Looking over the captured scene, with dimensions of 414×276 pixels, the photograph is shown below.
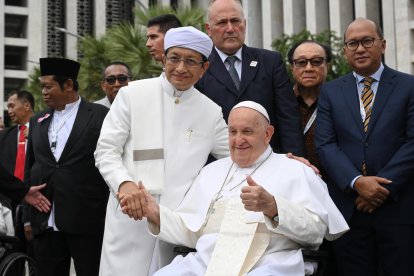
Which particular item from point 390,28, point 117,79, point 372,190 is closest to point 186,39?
point 372,190

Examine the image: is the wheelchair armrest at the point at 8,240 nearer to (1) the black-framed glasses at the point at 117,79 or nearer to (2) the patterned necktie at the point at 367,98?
(1) the black-framed glasses at the point at 117,79

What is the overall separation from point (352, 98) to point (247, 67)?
0.92 metres

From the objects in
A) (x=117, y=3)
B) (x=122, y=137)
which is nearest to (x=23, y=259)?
(x=122, y=137)

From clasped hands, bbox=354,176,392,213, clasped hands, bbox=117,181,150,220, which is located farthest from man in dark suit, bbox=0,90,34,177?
clasped hands, bbox=354,176,392,213

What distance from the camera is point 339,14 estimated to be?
122 ft

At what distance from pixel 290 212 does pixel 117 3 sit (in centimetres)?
5070

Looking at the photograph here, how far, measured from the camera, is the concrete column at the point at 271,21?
4134 cm

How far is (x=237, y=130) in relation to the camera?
215 inches

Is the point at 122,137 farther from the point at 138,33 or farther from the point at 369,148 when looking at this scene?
the point at 138,33

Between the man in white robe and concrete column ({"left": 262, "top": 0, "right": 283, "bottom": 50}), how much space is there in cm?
3601

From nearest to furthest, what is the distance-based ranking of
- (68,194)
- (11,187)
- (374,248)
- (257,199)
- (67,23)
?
(257,199) < (374,248) < (11,187) < (68,194) < (67,23)

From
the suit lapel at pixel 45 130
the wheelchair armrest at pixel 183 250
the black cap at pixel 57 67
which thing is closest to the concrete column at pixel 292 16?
the black cap at pixel 57 67

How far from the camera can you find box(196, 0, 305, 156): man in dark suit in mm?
6426

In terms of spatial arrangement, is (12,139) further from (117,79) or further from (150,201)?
(150,201)
